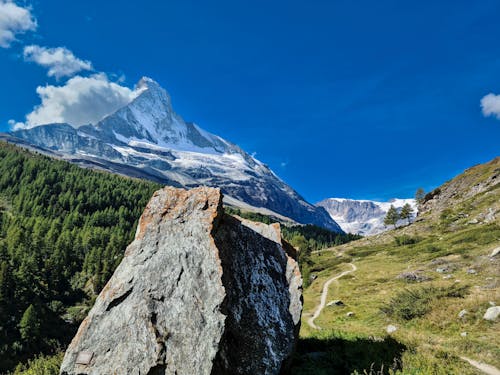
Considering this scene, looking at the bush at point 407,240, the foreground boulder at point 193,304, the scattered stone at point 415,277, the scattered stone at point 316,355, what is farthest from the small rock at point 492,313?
the bush at point 407,240

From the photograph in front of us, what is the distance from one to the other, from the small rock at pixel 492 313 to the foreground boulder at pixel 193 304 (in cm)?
1354

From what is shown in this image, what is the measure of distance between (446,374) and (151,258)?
474 inches

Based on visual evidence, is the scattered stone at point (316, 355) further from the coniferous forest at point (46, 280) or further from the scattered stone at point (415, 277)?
the coniferous forest at point (46, 280)

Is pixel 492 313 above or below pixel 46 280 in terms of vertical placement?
below

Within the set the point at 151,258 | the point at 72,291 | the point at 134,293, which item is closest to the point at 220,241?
the point at 151,258

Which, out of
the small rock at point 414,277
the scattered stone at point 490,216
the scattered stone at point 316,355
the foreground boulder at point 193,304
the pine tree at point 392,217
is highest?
the pine tree at point 392,217

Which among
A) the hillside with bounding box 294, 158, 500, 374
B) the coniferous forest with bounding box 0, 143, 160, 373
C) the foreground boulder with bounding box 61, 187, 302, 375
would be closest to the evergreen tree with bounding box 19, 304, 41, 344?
the coniferous forest with bounding box 0, 143, 160, 373

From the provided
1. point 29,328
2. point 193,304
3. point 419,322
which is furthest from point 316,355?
point 29,328

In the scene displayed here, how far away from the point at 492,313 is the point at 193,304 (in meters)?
19.2

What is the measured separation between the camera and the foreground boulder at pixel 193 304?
416 inches

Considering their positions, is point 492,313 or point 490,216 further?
point 490,216

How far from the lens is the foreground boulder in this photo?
10562 mm

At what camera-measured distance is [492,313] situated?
63.0 feet

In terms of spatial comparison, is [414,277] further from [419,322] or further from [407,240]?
[407,240]
